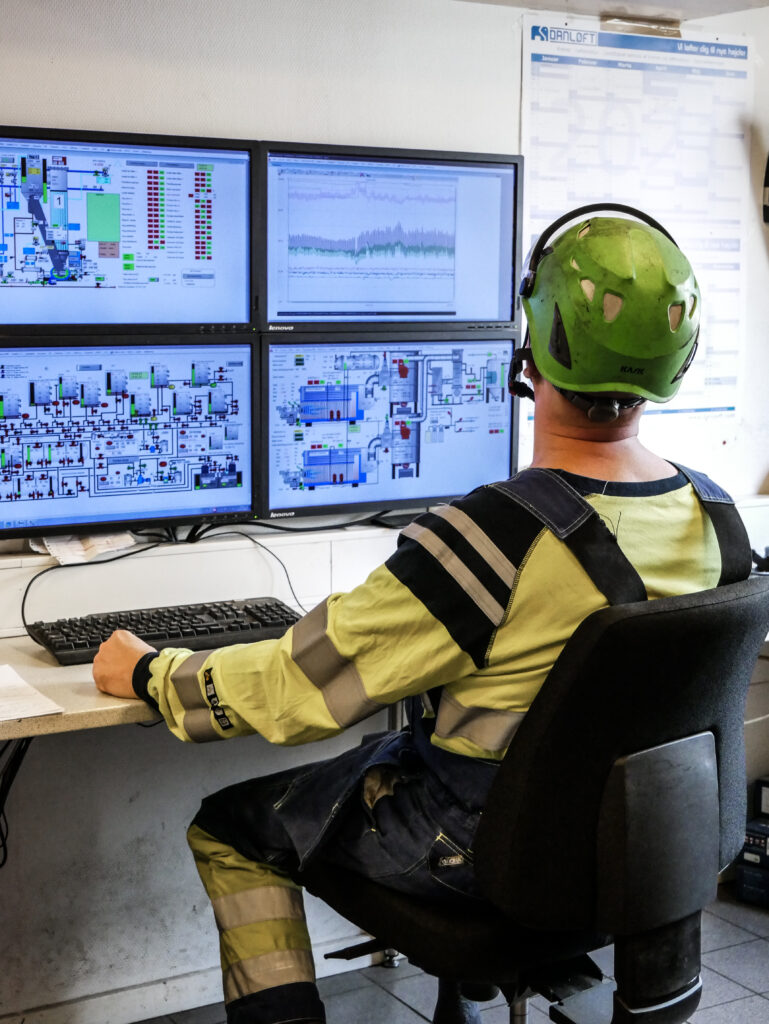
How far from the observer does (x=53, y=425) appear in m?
2.24

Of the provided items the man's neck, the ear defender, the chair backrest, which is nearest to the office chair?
the chair backrest

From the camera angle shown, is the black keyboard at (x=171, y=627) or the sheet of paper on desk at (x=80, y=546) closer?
the black keyboard at (x=171, y=627)

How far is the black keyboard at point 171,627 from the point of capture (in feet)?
6.55

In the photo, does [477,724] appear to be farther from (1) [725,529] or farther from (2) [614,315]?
(2) [614,315]

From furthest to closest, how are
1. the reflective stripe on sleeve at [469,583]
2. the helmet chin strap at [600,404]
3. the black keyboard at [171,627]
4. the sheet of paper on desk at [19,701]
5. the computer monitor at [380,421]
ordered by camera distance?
1. the computer monitor at [380,421]
2. the black keyboard at [171,627]
3. the sheet of paper on desk at [19,701]
4. the helmet chin strap at [600,404]
5. the reflective stripe on sleeve at [469,583]

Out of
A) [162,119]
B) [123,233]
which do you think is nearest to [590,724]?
[123,233]

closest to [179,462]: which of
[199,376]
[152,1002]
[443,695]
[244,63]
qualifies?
[199,376]

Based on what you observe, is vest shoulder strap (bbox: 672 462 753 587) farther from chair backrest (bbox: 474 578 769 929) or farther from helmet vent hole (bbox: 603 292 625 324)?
helmet vent hole (bbox: 603 292 625 324)

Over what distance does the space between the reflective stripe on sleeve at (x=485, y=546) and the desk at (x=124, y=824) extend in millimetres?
992

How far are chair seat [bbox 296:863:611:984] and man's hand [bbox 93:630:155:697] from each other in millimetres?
466

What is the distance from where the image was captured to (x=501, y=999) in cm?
254

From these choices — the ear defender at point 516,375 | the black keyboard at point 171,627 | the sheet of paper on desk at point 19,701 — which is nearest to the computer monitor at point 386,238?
the black keyboard at point 171,627

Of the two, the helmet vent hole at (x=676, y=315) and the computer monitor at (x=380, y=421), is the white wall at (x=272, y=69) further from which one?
the helmet vent hole at (x=676, y=315)

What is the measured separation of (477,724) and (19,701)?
2.22ft
